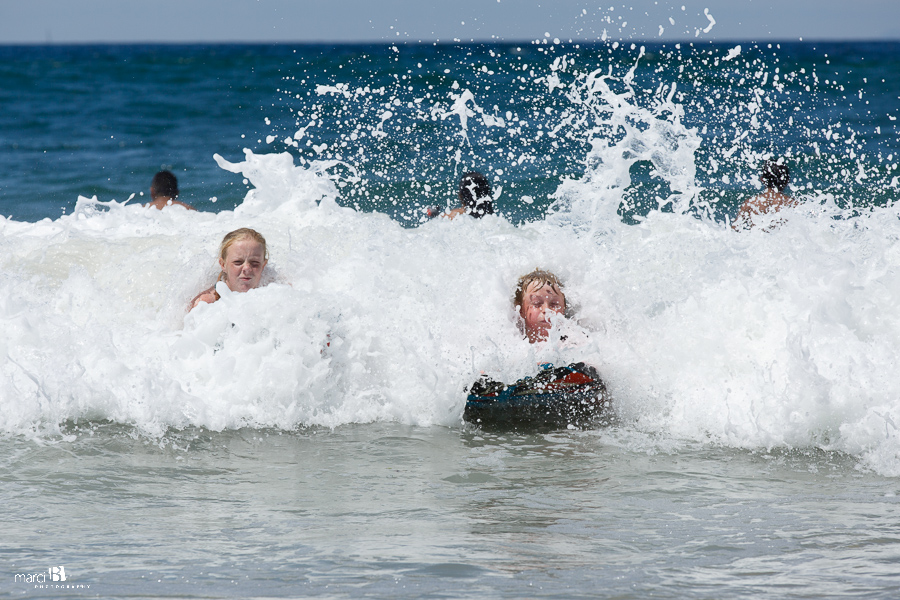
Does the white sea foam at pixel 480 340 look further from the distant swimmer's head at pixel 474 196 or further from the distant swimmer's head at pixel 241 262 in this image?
the distant swimmer's head at pixel 474 196

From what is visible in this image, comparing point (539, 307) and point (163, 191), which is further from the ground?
point (163, 191)

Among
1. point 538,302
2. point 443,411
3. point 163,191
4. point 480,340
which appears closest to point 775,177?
point 538,302

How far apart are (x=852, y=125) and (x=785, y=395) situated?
1300cm

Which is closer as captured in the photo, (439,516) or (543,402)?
(439,516)

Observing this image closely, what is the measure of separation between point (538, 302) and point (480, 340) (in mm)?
428

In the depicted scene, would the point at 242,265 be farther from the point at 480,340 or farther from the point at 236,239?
the point at 480,340

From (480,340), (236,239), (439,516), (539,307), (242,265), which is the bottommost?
(439,516)

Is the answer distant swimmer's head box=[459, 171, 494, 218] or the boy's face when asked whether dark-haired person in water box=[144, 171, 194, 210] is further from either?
the boy's face

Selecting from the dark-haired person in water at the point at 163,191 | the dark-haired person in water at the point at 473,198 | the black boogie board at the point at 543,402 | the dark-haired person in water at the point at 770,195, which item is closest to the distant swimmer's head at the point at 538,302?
the black boogie board at the point at 543,402

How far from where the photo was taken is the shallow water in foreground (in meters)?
3.07

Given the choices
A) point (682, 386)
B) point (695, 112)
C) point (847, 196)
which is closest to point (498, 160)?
point (695, 112)

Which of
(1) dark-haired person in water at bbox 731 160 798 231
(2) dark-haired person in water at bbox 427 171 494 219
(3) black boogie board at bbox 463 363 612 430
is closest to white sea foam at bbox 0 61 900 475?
(3) black boogie board at bbox 463 363 612 430

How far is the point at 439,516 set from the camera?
371cm

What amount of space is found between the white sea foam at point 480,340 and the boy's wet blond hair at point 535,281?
0.24ft
